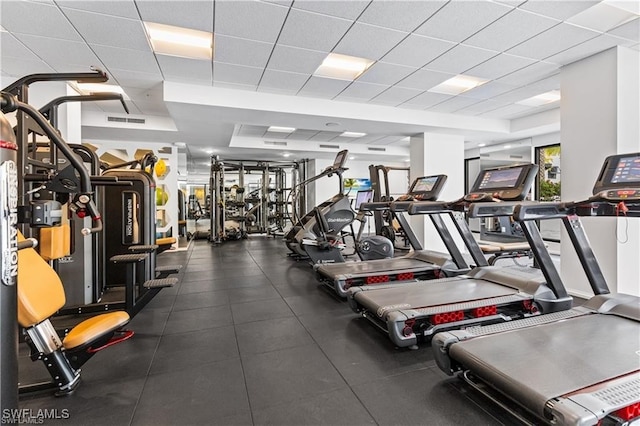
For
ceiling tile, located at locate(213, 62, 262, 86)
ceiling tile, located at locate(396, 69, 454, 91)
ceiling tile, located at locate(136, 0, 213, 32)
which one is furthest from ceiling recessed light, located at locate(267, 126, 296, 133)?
ceiling tile, located at locate(136, 0, 213, 32)

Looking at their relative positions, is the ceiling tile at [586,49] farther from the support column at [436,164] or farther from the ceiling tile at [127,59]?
the ceiling tile at [127,59]

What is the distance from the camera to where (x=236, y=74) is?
15.2 ft

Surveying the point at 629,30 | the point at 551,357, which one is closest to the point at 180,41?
the point at 551,357

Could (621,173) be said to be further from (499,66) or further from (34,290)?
(34,290)

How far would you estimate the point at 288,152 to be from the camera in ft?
33.3

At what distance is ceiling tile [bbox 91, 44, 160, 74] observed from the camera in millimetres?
3838

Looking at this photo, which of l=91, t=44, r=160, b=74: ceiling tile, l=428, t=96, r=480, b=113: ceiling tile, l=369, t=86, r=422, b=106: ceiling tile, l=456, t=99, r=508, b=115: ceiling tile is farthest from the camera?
l=456, t=99, r=508, b=115: ceiling tile

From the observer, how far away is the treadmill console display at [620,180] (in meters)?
2.22

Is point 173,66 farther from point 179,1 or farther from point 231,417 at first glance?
point 231,417

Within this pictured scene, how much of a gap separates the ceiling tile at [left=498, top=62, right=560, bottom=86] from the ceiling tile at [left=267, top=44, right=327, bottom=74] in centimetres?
285

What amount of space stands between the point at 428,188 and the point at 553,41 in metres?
2.14

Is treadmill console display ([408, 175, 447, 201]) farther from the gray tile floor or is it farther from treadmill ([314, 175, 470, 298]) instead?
the gray tile floor

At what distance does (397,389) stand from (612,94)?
421cm

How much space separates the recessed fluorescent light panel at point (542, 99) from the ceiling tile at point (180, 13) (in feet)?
18.4
